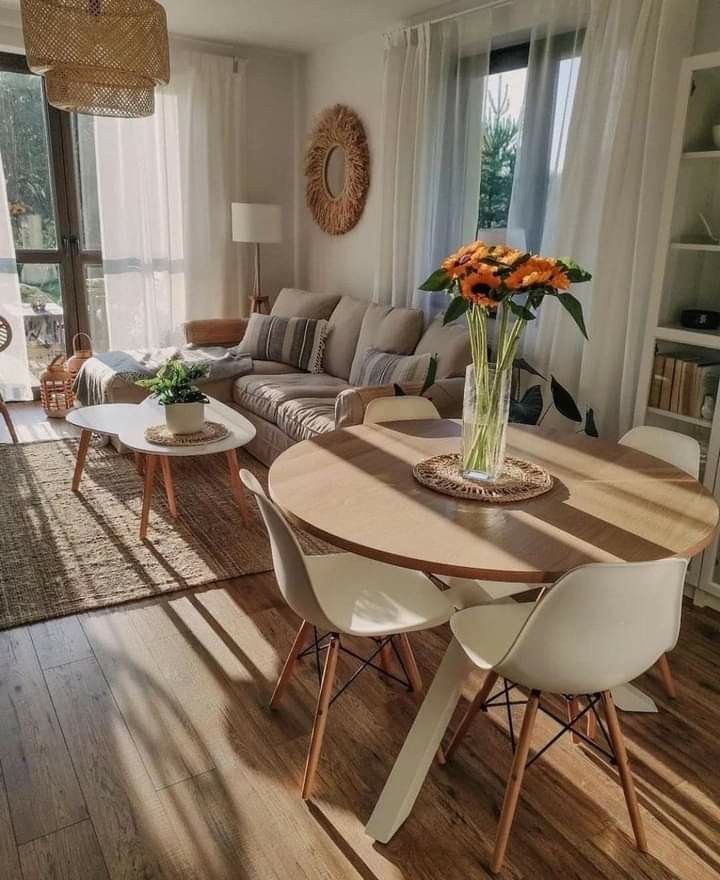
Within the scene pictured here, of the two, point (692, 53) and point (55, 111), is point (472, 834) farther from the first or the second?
point (55, 111)

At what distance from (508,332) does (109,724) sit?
1.55 m

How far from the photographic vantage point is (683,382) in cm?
276

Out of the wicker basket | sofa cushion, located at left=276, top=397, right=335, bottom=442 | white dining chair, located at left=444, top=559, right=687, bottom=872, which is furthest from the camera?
the wicker basket

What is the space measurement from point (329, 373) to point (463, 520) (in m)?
3.10

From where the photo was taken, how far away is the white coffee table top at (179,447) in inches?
124

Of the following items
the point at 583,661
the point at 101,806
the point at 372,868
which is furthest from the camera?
the point at 101,806

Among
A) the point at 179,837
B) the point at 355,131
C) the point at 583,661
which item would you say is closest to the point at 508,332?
the point at 583,661

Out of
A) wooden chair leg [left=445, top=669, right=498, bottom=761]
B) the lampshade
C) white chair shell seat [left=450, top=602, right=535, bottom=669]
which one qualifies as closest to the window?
the lampshade

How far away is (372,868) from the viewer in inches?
63.5

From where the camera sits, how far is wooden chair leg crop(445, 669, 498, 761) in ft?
6.24

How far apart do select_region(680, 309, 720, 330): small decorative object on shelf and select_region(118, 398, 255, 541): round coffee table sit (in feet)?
6.26

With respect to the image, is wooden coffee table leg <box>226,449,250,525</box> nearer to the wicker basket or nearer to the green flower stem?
the green flower stem

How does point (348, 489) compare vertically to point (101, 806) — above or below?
above

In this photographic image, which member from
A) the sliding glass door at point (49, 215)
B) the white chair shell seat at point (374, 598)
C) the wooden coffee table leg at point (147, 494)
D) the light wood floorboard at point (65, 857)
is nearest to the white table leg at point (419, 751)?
the white chair shell seat at point (374, 598)
